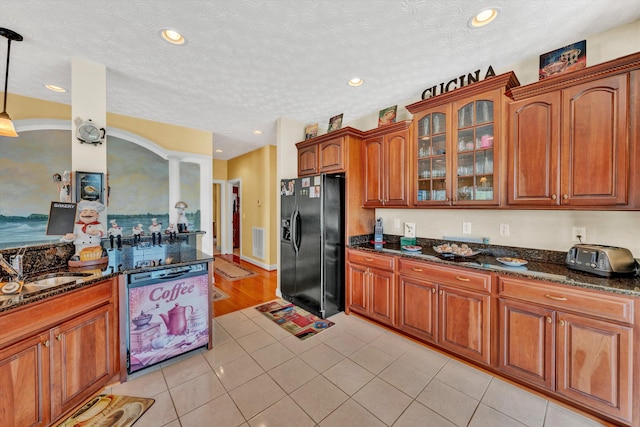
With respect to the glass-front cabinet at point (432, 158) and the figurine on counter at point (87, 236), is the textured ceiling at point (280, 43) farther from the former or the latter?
the figurine on counter at point (87, 236)

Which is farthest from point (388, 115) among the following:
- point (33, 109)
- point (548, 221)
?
point (33, 109)

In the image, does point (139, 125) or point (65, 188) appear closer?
point (65, 188)

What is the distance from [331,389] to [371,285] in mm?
1202

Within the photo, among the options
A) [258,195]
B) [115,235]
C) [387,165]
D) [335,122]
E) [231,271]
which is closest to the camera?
[115,235]

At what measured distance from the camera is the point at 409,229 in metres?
3.07

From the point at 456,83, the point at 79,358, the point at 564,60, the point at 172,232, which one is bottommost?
the point at 79,358

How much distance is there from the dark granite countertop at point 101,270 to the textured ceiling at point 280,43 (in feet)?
5.99

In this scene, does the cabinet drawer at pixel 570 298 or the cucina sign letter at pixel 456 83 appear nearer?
the cabinet drawer at pixel 570 298

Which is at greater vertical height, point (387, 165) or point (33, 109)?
point (33, 109)

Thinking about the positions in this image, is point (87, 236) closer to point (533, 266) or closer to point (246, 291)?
point (246, 291)

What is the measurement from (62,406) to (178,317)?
0.78m

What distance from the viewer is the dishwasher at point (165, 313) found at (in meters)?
1.94

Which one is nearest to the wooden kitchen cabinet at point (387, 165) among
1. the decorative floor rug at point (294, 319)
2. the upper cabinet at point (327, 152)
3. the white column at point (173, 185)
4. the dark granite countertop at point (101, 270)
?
the upper cabinet at point (327, 152)

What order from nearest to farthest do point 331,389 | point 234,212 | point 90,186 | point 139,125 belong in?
point 331,389 < point 90,186 < point 139,125 < point 234,212
